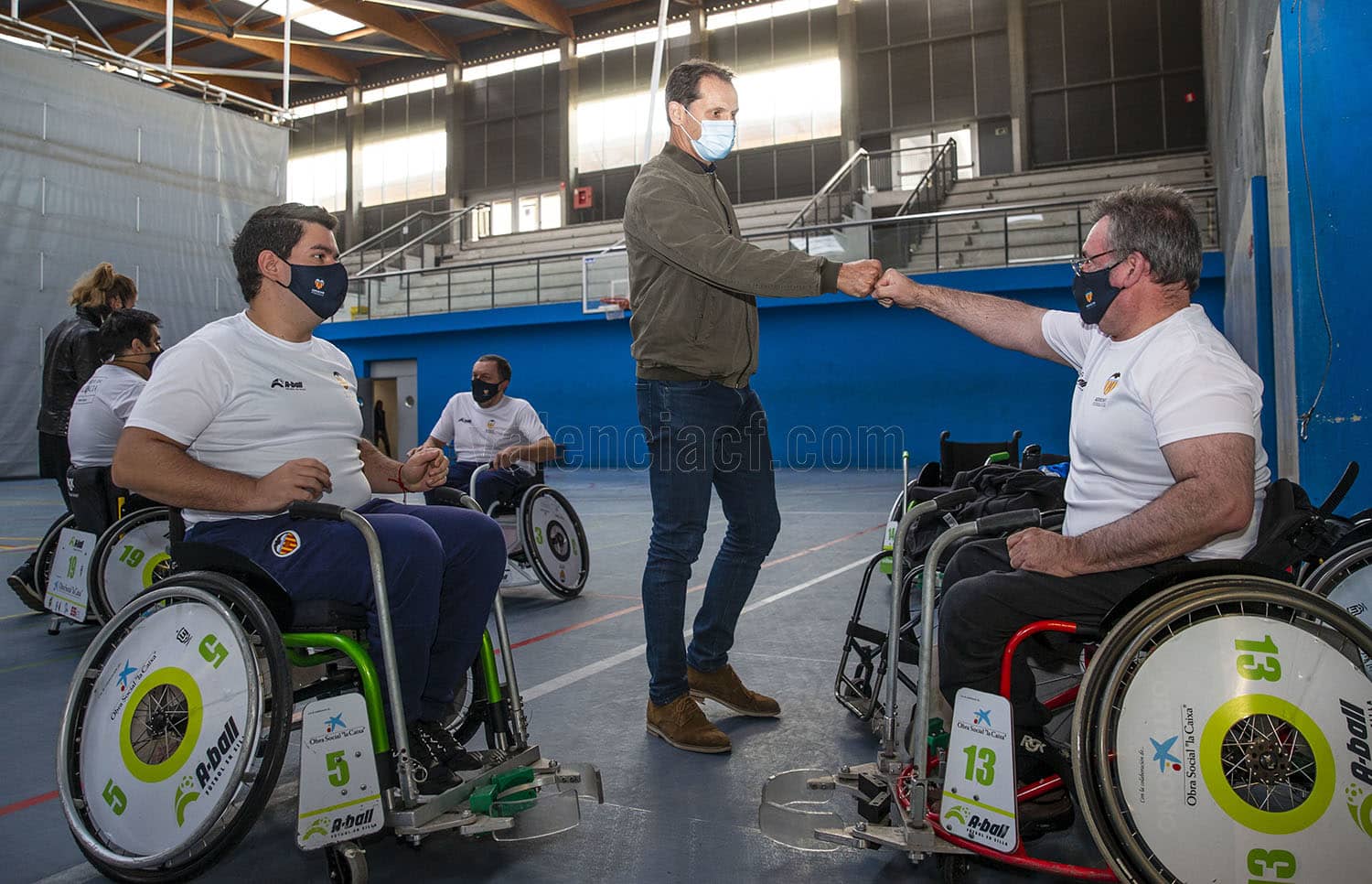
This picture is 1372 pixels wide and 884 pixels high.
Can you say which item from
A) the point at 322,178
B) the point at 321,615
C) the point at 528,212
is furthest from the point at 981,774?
the point at 322,178

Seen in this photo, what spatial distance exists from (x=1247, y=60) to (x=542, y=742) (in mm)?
5457

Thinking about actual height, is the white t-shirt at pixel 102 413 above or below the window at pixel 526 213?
below

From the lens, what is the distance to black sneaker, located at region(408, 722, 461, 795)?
1.81 m

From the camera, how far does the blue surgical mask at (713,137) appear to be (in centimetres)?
251

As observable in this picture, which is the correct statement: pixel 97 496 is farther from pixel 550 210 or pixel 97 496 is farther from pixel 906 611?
pixel 550 210

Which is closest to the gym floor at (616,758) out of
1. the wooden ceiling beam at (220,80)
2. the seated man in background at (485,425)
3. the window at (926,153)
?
the seated man in background at (485,425)

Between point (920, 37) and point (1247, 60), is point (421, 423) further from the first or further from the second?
point (1247, 60)

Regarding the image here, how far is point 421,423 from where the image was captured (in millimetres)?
17156

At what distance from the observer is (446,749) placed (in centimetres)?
191

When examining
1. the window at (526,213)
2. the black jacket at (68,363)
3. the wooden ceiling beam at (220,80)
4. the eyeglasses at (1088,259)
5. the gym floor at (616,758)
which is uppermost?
the wooden ceiling beam at (220,80)

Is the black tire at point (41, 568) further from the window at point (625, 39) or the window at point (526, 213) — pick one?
the window at point (625, 39)

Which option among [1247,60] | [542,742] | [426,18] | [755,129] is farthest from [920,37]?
[542,742]

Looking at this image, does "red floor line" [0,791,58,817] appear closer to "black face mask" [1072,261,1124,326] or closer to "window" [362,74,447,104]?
"black face mask" [1072,261,1124,326]

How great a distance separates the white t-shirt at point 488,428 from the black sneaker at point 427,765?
3.29m
